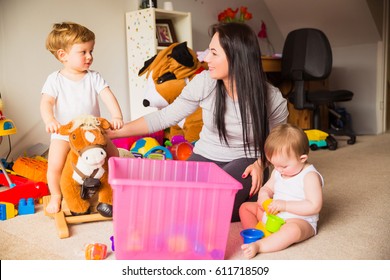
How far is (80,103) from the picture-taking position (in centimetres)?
171

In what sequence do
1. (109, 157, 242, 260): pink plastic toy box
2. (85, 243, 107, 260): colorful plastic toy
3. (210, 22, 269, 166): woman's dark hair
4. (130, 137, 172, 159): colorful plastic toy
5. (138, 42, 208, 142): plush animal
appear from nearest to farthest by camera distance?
(109, 157, 242, 260): pink plastic toy box < (85, 243, 107, 260): colorful plastic toy < (210, 22, 269, 166): woman's dark hair < (130, 137, 172, 159): colorful plastic toy < (138, 42, 208, 142): plush animal

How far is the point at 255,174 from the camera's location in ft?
5.12

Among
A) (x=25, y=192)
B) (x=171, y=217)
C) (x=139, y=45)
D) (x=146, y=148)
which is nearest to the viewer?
(x=171, y=217)

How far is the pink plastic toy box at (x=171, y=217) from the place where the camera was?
1156 millimetres

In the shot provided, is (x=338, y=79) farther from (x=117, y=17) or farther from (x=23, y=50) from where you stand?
(x=23, y=50)

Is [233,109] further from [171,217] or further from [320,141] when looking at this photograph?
[320,141]

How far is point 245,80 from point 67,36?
25.3 inches

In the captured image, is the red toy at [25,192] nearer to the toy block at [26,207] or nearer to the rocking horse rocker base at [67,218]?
the toy block at [26,207]

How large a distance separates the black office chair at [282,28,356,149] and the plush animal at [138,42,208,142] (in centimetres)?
105

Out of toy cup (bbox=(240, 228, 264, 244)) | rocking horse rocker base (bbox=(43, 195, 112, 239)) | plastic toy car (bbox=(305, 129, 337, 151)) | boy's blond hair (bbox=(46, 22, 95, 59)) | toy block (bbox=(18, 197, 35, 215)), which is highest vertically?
boy's blond hair (bbox=(46, 22, 95, 59))

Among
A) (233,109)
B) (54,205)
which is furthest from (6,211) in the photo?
(233,109)

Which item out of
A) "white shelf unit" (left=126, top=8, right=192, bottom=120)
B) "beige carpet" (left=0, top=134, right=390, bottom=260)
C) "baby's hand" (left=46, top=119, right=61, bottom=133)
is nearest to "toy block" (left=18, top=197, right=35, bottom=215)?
"beige carpet" (left=0, top=134, right=390, bottom=260)

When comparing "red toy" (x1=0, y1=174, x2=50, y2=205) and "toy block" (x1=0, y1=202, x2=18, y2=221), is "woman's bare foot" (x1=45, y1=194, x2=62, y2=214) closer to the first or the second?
"toy block" (x1=0, y1=202, x2=18, y2=221)

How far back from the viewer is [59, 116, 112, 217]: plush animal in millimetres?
1518
